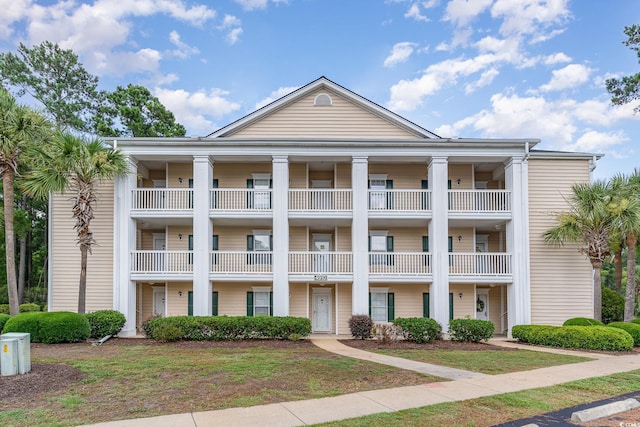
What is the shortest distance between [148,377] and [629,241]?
63.3ft

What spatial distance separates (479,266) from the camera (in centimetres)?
1892

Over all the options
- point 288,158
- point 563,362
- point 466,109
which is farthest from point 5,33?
point 563,362

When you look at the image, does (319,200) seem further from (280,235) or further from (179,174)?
(179,174)

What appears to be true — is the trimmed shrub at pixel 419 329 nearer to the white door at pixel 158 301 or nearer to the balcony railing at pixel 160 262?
the balcony railing at pixel 160 262

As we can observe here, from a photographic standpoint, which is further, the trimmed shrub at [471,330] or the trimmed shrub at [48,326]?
the trimmed shrub at [471,330]

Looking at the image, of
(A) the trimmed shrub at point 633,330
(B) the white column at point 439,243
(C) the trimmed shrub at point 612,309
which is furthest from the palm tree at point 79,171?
(C) the trimmed shrub at point 612,309

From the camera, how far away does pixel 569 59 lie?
23.2 m

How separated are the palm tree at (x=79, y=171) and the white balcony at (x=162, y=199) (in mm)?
1723

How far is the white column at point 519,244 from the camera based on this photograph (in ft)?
60.3

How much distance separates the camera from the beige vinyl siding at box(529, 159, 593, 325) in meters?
18.8

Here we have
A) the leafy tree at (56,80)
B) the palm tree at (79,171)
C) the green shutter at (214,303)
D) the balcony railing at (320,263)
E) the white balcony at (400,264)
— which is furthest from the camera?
the leafy tree at (56,80)

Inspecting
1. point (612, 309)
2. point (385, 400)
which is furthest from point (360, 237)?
point (612, 309)

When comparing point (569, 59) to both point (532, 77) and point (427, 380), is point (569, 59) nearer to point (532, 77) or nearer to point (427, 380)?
point (532, 77)

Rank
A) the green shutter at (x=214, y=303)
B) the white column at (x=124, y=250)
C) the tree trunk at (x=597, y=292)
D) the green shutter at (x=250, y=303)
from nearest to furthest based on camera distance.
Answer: the tree trunk at (x=597, y=292)
the white column at (x=124, y=250)
the green shutter at (x=214, y=303)
the green shutter at (x=250, y=303)
